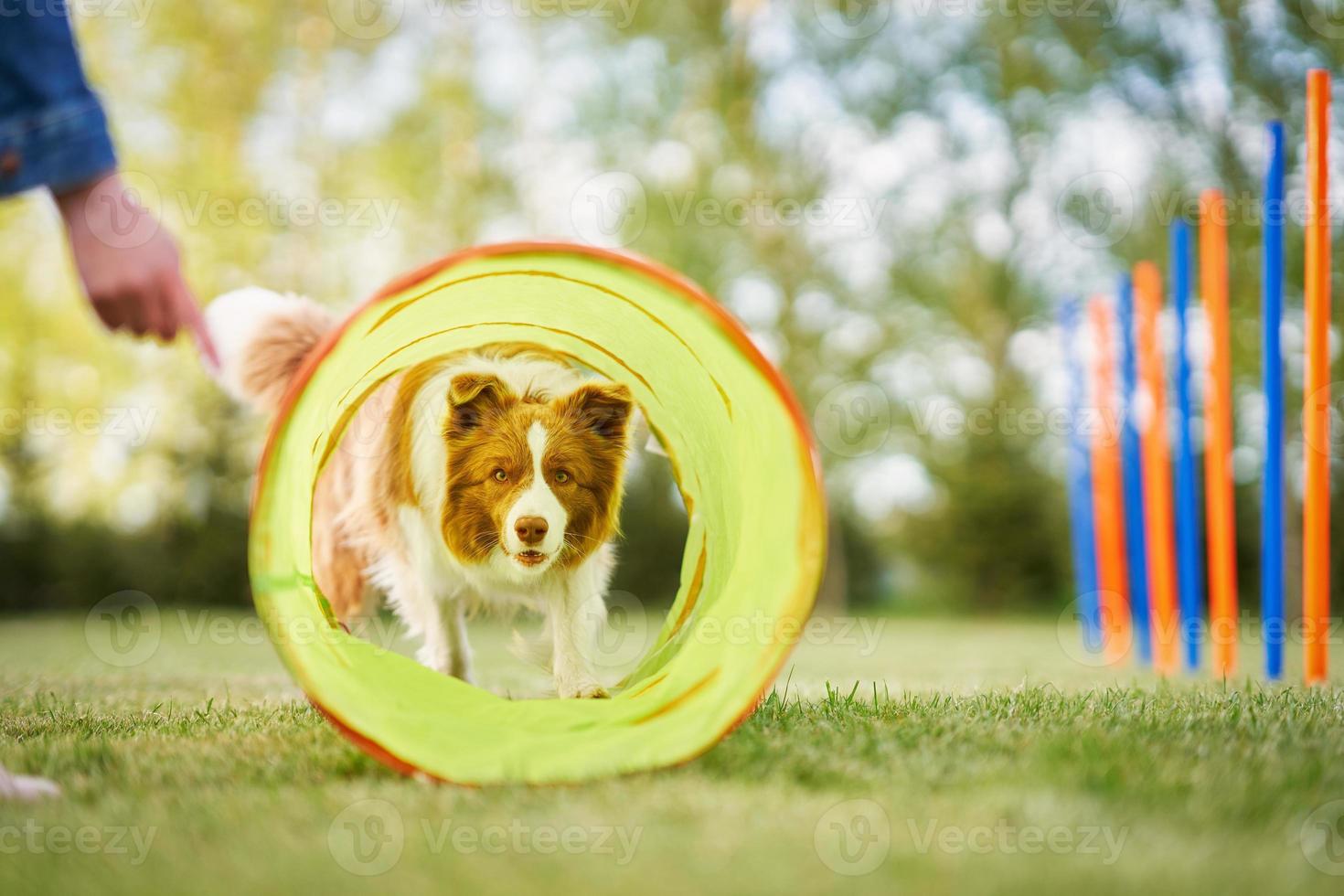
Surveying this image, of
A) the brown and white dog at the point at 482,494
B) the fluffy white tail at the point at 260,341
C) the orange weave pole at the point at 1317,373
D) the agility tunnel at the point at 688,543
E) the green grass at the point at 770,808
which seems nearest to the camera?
the green grass at the point at 770,808

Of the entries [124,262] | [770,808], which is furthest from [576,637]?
[124,262]

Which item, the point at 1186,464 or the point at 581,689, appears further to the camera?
the point at 1186,464

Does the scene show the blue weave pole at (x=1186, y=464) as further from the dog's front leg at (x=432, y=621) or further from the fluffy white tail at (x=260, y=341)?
the fluffy white tail at (x=260, y=341)

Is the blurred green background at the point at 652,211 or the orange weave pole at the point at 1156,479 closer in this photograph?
the orange weave pole at the point at 1156,479

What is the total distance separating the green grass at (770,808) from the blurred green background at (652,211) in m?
9.43

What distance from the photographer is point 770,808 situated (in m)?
1.93

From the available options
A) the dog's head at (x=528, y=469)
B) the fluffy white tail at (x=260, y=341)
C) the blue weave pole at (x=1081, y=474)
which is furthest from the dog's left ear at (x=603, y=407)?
the blue weave pole at (x=1081, y=474)

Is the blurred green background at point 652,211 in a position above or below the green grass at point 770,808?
above

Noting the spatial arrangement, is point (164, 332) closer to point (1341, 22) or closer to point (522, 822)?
point (522, 822)

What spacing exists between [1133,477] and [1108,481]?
0.19 m

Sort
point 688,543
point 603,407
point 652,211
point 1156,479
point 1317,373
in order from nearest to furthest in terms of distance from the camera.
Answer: point 603,407 < point 688,543 < point 1317,373 < point 1156,479 < point 652,211

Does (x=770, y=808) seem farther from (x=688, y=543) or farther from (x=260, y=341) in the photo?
(x=260, y=341)

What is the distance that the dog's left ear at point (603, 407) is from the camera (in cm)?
316

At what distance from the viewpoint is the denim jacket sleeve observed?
1.83 metres
